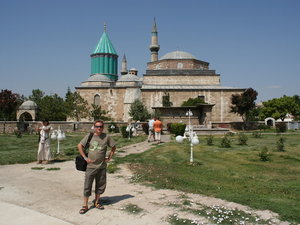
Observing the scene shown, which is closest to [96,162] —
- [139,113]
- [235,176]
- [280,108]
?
[235,176]

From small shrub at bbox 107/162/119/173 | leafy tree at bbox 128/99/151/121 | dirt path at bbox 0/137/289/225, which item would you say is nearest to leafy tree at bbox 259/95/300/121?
leafy tree at bbox 128/99/151/121

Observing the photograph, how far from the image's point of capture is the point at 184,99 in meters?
32.7

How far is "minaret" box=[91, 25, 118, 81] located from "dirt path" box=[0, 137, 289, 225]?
3950 cm

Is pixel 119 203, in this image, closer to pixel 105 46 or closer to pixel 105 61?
pixel 105 61

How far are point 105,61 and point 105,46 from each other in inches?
107

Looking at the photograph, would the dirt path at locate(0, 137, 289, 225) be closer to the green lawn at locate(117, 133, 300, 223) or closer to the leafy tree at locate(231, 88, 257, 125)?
the green lawn at locate(117, 133, 300, 223)

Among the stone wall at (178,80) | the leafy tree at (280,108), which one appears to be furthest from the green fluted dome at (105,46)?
the leafy tree at (280,108)

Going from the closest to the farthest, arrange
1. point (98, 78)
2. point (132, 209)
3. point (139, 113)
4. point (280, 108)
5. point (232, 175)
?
1. point (132, 209)
2. point (232, 175)
3. point (139, 113)
4. point (98, 78)
5. point (280, 108)

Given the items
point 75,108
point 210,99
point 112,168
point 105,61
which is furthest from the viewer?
point 105,61

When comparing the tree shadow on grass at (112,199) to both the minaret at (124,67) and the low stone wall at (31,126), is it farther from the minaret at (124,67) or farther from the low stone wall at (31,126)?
the minaret at (124,67)

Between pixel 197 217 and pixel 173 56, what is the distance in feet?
115

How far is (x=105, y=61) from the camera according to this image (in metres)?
44.7

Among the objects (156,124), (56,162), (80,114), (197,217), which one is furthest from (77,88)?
(197,217)

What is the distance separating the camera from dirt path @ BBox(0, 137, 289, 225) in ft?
12.4
